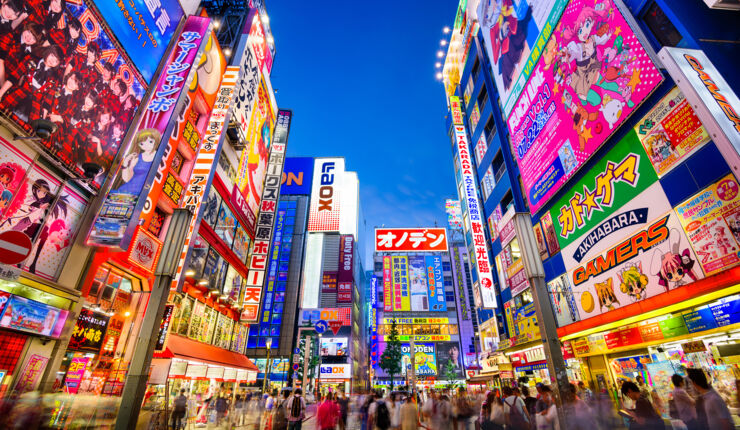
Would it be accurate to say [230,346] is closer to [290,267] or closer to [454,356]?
[290,267]

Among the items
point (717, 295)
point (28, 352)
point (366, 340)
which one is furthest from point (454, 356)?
point (28, 352)

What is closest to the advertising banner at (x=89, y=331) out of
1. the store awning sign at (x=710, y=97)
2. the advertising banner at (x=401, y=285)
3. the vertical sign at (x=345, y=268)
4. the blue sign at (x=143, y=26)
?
the blue sign at (x=143, y=26)

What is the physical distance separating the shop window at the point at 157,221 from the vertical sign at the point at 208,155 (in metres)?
1.41

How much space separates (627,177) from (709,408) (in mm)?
8630

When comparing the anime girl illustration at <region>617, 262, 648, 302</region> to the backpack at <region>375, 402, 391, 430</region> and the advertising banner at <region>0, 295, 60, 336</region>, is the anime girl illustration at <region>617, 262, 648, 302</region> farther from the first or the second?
the advertising banner at <region>0, 295, 60, 336</region>

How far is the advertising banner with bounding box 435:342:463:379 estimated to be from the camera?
6091 centimetres

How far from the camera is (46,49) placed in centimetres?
815

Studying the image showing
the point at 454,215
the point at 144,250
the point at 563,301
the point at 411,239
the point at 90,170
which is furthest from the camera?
the point at 454,215

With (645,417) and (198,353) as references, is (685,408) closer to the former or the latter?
(645,417)

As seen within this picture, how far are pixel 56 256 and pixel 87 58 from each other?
5.82m

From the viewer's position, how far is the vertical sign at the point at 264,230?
21.0 m

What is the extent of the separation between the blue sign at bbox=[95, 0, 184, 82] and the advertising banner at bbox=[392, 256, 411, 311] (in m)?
58.6

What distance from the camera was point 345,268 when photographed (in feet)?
200

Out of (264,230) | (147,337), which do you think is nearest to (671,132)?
(147,337)
